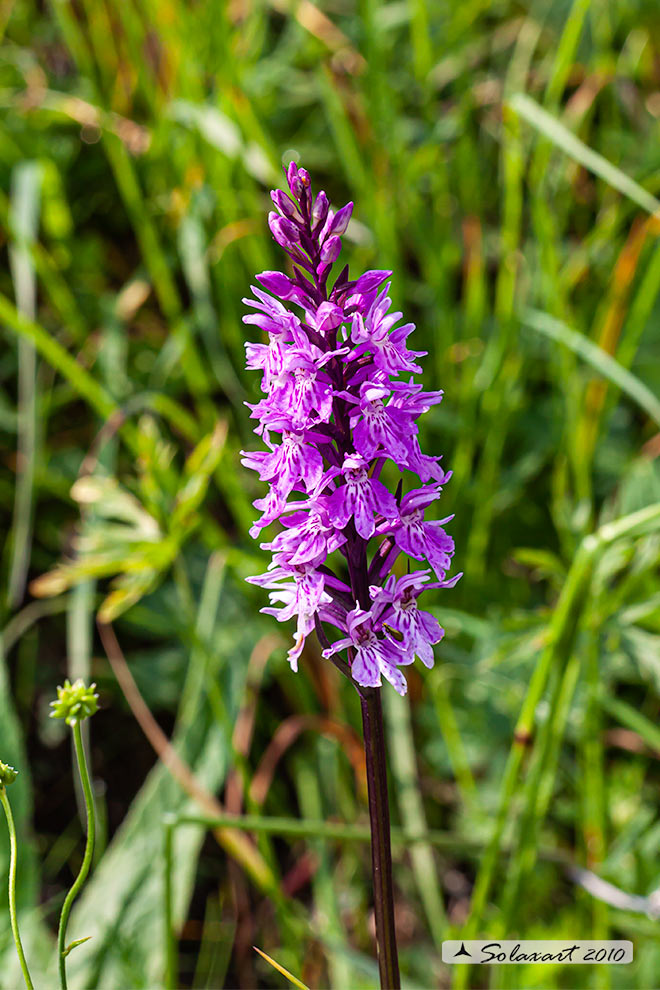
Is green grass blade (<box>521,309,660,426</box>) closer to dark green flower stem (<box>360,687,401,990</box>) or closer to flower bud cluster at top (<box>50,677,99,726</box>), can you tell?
dark green flower stem (<box>360,687,401,990</box>)

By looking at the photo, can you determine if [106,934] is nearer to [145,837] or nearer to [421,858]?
[145,837]

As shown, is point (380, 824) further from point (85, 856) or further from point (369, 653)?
point (85, 856)

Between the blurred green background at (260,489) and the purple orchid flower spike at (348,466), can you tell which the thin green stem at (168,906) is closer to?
the blurred green background at (260,489)

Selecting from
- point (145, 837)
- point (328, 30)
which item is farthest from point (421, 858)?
point (328, 30)

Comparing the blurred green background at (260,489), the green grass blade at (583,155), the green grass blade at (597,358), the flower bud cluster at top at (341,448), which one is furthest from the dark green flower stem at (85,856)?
the green grass blade at (583,155)

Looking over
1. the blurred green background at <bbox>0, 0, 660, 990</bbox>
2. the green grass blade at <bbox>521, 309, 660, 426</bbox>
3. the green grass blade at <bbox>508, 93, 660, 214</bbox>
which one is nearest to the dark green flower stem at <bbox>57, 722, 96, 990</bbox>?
the blurred green background at <bbox>0, 0, 660, 990</bbox>

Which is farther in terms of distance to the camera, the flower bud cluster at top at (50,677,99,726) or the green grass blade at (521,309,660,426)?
the green grass blade at (521,309,660,426)

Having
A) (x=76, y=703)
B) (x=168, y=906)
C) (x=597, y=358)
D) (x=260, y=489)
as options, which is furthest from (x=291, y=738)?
(x=76, y=703)
